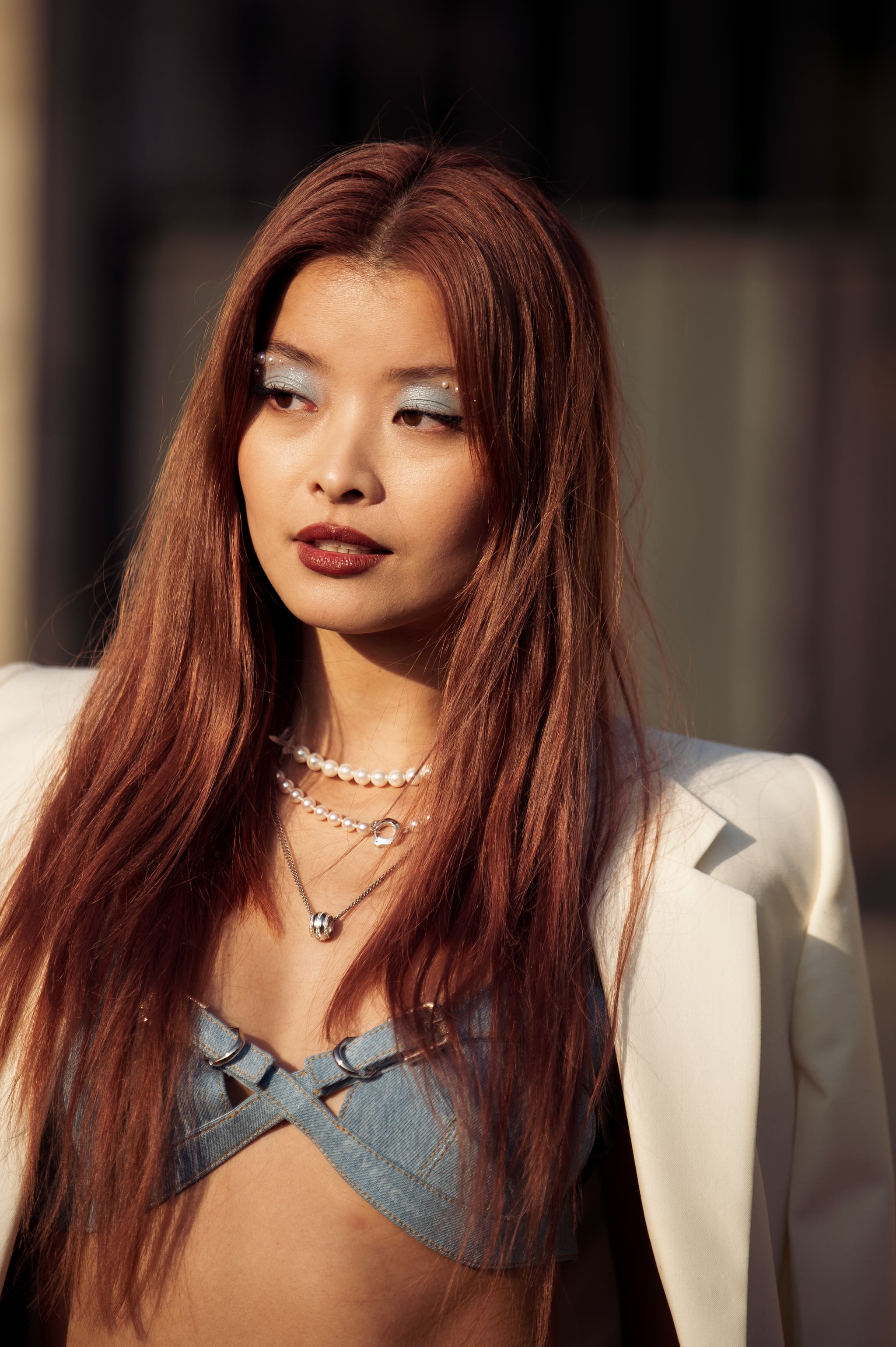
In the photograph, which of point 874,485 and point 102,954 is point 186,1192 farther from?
point 874,485

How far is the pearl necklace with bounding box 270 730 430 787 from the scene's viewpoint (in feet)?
5.48

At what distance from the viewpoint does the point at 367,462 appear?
146 centimetres

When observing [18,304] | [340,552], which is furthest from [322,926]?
[18,304]

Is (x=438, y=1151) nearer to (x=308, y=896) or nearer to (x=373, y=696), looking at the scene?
(x=308, y=896)

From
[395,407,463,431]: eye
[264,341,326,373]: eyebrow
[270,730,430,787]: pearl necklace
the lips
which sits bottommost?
[270,730,430,787]: pearl necklace

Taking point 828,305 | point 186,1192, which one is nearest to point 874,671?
point 828,305

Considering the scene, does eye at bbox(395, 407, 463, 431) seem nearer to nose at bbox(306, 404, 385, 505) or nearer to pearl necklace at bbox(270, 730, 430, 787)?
nose at bbox(306, 404, 385, 505)

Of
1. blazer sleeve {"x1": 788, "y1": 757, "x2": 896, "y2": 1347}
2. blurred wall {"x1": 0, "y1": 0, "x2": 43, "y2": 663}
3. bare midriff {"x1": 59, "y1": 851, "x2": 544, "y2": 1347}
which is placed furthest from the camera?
blurred wall {"x1": 0, "y1": 0, "x2": 43, "y2": 663}

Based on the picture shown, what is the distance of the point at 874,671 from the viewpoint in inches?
173

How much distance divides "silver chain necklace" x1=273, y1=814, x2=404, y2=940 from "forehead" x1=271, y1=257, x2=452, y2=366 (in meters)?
0.64

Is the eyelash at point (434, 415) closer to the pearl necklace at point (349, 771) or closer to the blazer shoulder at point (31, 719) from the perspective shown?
the pearl necklace at point (349, 771)

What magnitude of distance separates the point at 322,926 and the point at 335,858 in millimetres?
120

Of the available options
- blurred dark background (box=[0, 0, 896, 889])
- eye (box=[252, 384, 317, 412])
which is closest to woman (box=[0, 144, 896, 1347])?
eye (box=[252, 384, 317, 412])

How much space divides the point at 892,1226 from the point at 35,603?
3.45 m
